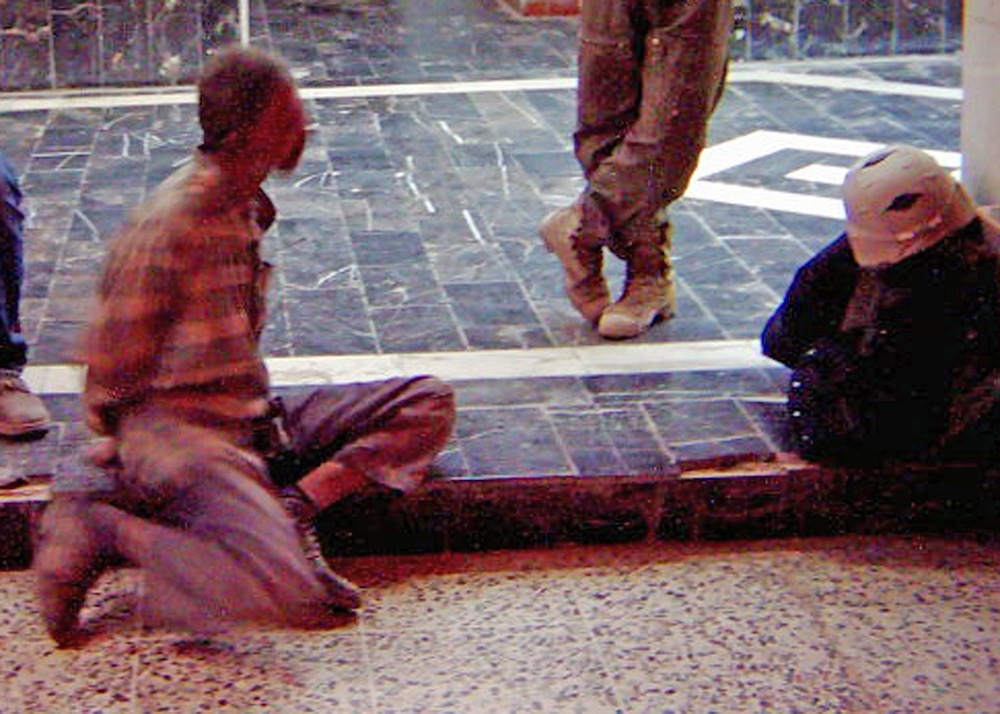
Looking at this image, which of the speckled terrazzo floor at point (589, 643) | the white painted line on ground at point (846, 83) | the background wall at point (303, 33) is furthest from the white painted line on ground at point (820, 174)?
the speckled terrazzo floor at point (589, 643)

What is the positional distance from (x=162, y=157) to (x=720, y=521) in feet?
10.6

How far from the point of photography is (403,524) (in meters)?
4.21

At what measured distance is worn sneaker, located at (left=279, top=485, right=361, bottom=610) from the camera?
388 centimetres

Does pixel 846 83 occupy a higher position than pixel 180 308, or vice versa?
pixel 180 308

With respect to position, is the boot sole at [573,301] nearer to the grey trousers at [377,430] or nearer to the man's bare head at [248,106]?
the grey trousers at [377,430]

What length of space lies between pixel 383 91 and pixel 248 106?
4.21 m

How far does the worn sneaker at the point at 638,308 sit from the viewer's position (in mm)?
5090

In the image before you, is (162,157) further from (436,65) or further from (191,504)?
(191,504)

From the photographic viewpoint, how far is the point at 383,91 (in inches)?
310

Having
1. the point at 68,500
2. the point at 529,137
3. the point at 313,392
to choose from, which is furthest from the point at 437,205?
the point at 68,500

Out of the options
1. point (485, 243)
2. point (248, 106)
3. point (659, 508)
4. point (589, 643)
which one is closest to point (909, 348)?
point (659, 508)

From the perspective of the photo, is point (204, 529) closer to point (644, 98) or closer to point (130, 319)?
point (130, 319)

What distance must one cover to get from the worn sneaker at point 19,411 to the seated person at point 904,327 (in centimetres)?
175

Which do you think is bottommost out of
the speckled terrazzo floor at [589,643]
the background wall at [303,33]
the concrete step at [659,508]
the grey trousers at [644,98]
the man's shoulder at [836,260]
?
the speckled terrazzo floor at [589,643]
